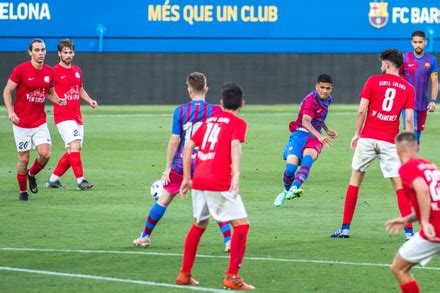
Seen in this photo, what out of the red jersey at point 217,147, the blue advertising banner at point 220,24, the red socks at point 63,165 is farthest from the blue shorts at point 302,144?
the blue advertising banner at point 220,24

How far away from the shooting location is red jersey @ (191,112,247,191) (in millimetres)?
11414

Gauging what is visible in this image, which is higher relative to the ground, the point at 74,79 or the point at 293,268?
the point at 74,79

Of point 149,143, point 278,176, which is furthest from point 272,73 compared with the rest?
point 278,176

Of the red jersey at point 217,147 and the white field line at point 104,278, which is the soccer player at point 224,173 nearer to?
the red jersey at point 217,147

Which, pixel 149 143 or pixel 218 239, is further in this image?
pixel 149 143

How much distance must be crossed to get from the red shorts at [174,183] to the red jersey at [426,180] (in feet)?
12.7

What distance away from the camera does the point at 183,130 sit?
13.2 metres

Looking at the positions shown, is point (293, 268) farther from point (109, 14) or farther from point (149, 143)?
point (109, 14)

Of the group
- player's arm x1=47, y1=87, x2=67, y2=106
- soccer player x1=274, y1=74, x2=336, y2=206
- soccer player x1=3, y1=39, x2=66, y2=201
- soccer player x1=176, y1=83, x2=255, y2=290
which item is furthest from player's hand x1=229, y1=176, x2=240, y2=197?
player's arm x1=47, y1=87, x2=67, y2=106

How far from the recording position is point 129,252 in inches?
533

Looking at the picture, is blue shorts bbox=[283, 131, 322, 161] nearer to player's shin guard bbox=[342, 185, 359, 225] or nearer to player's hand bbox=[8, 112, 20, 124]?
player's shin guard bbox=[342, 185, 359, 225]

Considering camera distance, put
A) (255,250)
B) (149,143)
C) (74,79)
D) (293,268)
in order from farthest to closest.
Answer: (149,143), (74,79), (255,250), (293,268)

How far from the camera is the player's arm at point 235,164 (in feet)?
37.1

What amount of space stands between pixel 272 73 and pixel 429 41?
533cm
